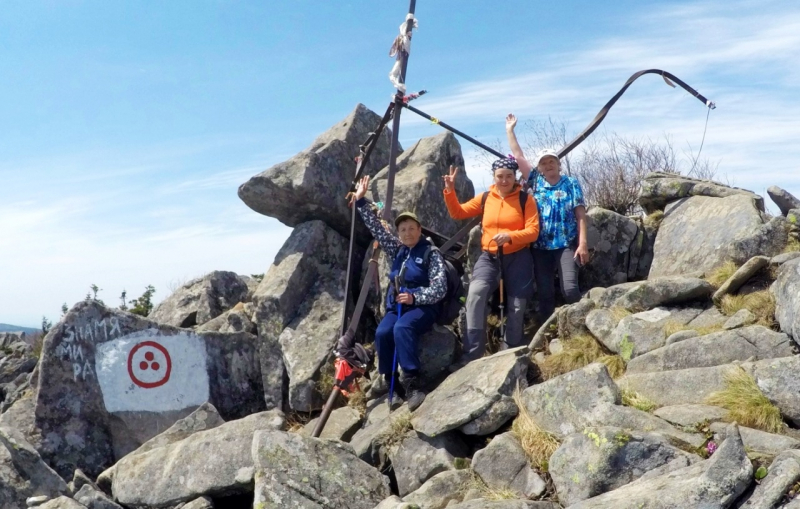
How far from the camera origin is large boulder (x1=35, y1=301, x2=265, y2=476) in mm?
12250

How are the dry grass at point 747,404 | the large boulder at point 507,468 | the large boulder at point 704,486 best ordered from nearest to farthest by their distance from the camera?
the large boulder at point 704,486
the dry grass at point 747,404
the large boulder at point 507,468

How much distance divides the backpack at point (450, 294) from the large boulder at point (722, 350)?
2.75 metres

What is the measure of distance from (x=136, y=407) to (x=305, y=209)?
4534mm

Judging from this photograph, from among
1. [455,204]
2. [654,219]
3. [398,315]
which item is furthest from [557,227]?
[654,219]

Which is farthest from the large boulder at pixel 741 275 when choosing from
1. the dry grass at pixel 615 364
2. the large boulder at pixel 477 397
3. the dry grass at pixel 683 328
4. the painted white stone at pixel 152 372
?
the painted white stone at pixel 152 372

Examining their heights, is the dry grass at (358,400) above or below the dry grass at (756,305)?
below

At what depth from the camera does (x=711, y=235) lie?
38.9 ft

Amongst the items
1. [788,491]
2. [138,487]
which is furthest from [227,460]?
[788,491]

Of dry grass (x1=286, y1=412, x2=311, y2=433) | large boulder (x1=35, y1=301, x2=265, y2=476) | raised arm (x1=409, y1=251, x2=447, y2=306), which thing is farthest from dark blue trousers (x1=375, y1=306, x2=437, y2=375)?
large boulder (x1=35, y1=301, x2=265, y2=476)

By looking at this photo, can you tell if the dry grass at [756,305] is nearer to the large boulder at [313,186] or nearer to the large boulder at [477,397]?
the large boulder at [477,397]

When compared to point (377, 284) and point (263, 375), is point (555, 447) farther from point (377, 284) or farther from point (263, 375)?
point (263, 375)

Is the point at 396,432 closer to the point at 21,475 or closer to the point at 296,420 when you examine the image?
the point at 296,420

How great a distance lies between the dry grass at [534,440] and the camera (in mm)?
8219

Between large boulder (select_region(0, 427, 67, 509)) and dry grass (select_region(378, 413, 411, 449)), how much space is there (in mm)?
4468
